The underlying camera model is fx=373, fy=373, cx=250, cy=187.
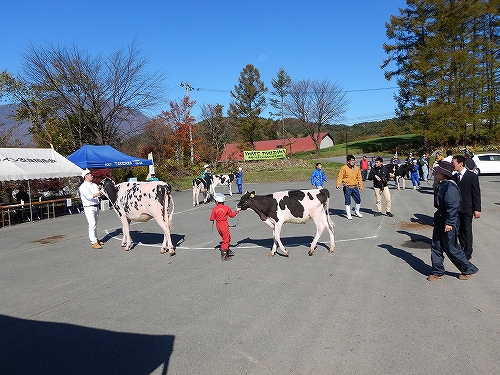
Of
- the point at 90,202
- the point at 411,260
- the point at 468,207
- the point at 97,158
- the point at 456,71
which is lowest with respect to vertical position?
the point at 411,260

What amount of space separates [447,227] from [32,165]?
16150mm

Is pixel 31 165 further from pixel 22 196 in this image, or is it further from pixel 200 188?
pixel 200 188

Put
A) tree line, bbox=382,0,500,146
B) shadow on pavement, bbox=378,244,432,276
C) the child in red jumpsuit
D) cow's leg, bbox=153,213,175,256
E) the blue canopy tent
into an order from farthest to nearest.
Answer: tree line, bbox=382,0,500,146 → the blue canopy tent → cow's leg, bbox=153,213,175,256 → the child in red jumpsuit → shadow on pavement, bbox=378,244,432,276

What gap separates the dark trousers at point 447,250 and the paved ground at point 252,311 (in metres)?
0.23

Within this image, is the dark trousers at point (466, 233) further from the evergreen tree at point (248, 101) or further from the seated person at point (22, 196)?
the evergreen tree at point (248, 101)

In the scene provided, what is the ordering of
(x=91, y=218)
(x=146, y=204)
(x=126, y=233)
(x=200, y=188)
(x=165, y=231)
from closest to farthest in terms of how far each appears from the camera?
(x=165, y=231), (x=146, y=204), (x=126, y=233), (x=91, y=218), (x=200, y=188)

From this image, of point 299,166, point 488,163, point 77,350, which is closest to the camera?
point 77,350

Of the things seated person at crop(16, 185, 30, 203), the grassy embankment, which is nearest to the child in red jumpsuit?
seated person at crop(16, 185, 30, 203)

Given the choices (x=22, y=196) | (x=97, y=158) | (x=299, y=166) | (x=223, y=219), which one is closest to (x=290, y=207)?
(x=223, y=219)

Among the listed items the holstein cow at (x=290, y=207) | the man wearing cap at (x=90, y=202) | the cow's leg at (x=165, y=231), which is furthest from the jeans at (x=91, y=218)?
the holstein cow at (x=290, y=207)

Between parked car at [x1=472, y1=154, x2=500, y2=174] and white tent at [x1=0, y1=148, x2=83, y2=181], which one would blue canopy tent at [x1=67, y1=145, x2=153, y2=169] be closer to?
white tent at [x1=0, y1=148, x2=83, y2=181]

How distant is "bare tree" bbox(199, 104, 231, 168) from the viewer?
1759 inches

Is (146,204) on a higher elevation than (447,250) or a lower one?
higher

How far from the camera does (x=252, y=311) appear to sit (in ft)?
17.5
